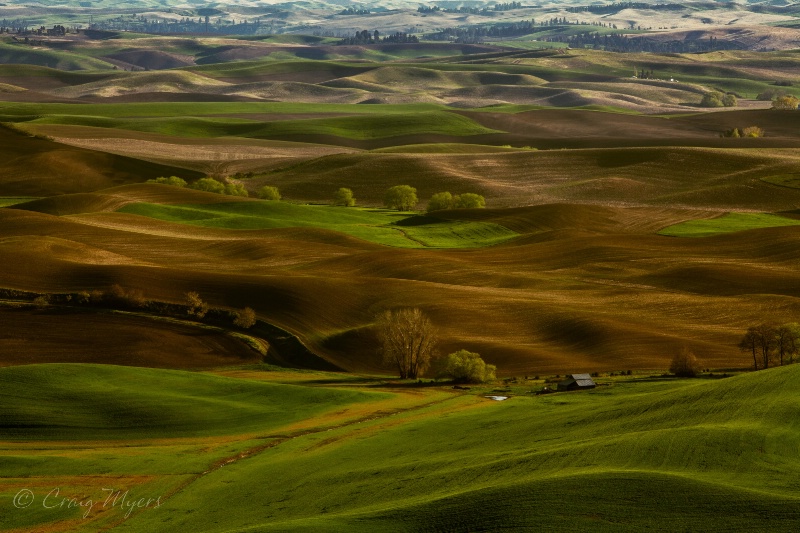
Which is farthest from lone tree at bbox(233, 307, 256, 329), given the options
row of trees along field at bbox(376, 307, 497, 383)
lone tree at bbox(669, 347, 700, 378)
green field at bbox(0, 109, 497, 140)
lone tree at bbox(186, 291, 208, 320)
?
green field at bbox(0, 109, 497, 140)

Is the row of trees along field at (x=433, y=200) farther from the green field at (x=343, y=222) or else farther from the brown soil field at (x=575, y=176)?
the green field at (x=343, y=222)

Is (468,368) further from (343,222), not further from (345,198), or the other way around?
(345,198)

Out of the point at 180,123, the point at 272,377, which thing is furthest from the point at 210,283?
the point at 180,123

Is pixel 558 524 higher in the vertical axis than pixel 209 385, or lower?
higher

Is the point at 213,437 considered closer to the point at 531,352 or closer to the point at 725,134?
the point at 531,352

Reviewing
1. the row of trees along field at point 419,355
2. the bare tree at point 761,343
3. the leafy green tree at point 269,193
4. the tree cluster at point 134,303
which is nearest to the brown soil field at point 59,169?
the leafy green tree at point 269,193

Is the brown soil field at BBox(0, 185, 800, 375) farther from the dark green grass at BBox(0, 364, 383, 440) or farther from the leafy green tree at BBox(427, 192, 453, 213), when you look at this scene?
the leafy green tree at BBox(427, 192, 453, 213)
